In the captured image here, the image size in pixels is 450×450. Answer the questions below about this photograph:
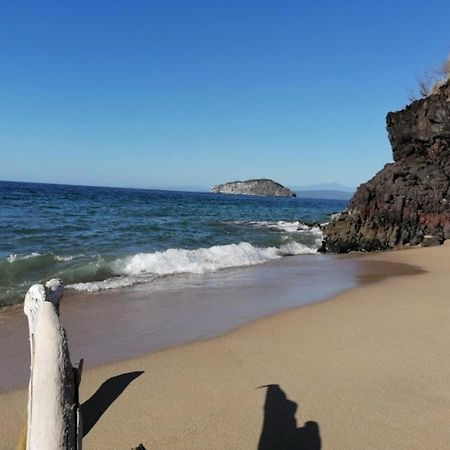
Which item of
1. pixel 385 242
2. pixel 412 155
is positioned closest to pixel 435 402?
pixel 385 242

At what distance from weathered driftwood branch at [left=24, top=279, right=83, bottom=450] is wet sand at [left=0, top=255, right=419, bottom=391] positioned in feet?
12.7

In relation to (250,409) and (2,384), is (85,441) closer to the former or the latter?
(250,409)

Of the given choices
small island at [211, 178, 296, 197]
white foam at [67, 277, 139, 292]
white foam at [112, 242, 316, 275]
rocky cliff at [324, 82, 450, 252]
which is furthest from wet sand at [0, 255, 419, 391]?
small island at [211, 178, 296, 197]

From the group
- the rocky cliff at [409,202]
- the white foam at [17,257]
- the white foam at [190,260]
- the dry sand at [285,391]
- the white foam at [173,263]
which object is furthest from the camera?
the rocky cliff at [409,202]

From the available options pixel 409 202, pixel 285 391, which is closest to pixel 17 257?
pixel 285 391

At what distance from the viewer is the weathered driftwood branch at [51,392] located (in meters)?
1.33

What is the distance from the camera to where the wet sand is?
6066mm

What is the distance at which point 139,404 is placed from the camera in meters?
4.23

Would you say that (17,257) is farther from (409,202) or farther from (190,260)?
(409,202)

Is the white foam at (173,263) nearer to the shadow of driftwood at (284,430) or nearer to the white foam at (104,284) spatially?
the white foam at (104,284)

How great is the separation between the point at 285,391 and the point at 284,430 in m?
0.77

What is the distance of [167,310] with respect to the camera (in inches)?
327

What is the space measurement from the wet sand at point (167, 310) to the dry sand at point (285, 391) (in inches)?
21.7

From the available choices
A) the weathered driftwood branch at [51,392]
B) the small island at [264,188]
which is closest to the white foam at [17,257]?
the weathered driftwood branch at [51,392]
